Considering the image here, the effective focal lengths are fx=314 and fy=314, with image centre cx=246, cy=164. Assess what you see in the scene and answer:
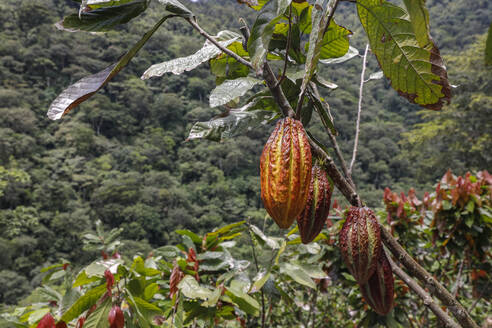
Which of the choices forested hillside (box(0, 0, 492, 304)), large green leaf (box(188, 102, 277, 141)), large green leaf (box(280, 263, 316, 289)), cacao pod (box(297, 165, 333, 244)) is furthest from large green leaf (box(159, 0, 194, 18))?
forested hillside (box(0, 0, 492, 304))

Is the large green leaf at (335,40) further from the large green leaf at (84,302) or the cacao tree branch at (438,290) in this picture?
the large green leaf at (84,302)

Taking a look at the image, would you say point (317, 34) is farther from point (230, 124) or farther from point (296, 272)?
point (296, 272)

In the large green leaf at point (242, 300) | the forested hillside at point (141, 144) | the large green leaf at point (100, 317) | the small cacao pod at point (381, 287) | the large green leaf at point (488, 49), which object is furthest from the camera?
the forested hillside at point (141, 144)

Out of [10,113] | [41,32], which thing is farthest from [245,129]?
[41,32]

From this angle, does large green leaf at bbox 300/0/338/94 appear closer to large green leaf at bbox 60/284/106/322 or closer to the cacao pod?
the cacao pod

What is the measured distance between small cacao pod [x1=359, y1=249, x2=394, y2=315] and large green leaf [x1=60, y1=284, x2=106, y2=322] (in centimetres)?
47

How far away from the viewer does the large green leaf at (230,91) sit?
34 centimetres

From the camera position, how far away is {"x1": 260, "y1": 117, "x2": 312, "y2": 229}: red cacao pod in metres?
0.31

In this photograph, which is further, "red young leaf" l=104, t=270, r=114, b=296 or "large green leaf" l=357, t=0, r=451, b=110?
"red young leaf" l=104, t=270, r=114, b=296

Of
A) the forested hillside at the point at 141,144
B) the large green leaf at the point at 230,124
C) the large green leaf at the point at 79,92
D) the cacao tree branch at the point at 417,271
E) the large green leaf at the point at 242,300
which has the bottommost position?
the forested hillside at the point at 141,144

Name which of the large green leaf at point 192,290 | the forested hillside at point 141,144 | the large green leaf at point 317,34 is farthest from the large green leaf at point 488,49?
the forested hillside at point 141,144

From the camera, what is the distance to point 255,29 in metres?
0.32

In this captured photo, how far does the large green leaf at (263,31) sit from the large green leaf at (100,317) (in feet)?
1.59

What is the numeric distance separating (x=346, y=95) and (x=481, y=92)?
10444 millimetres
